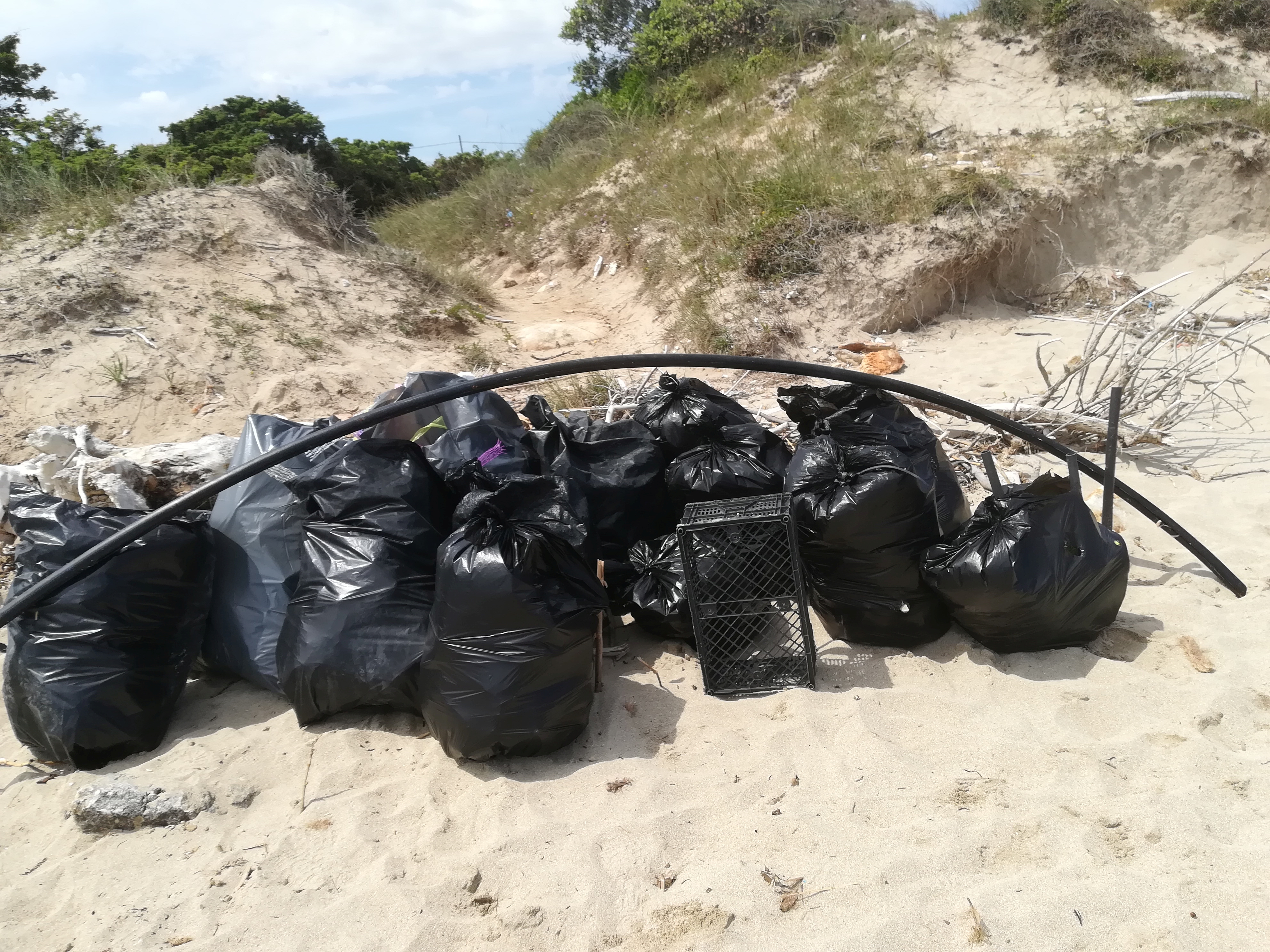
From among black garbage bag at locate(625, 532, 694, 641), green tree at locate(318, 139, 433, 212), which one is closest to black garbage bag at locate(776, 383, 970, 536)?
black garbage bag at locate(625, 532, 694, 641)

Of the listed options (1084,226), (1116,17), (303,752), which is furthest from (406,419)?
(1116,17)

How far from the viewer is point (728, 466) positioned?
288cm

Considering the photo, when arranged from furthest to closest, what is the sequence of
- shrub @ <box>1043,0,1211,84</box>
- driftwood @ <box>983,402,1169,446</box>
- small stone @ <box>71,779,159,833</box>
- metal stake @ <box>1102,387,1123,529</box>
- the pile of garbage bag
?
1. shrub @ <box>1043,0,1211,84</box>
2. driftwood @ <box>983,402,1169,446</box>
3. metal stake @ <box>1102,387,1123,529</box>
4. the pile of garbage bag
5. small stone @ <box>71,779,159,833</box>

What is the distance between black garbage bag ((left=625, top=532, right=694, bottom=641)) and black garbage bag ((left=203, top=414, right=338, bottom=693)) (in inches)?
43.0

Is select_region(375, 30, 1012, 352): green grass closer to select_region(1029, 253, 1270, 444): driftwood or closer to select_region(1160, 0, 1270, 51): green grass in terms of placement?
select_region(1029, 253, 1270, 444): driftwood

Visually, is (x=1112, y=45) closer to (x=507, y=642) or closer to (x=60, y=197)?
(x=507, y=642)

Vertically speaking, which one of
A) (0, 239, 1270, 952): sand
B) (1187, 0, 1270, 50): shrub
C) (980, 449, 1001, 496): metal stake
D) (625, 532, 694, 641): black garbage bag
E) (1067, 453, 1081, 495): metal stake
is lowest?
(0, 239, 1270, 952): sand

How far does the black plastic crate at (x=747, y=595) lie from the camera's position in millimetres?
2510

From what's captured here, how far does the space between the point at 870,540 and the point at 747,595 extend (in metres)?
0.42

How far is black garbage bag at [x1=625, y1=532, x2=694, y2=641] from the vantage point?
274 cm

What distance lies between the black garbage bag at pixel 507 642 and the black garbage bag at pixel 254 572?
670 millimetres

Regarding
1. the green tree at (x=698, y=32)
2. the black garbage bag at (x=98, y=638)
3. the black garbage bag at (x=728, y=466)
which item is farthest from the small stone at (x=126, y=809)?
the green tree at (x=698, y=32)

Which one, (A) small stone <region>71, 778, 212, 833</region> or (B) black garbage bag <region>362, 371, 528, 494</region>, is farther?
(B) black garbage bag <region>362, 371, 528, 494</region>

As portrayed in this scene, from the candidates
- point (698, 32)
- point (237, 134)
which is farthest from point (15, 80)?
point (698, 32)
